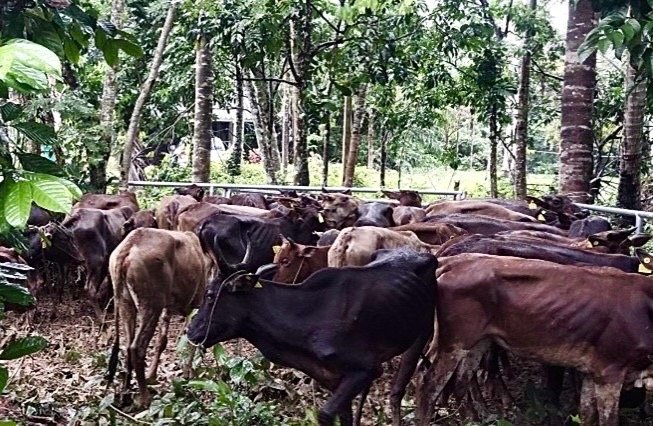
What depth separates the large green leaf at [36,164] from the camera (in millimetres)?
2338

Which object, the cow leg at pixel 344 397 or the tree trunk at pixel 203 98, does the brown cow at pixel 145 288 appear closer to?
the cow leg at pixel 344 397

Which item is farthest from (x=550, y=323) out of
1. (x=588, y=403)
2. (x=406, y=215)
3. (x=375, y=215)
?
(x=406, y=215)

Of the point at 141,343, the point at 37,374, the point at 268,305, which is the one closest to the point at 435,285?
the point at 268,305

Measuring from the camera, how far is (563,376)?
6.46m

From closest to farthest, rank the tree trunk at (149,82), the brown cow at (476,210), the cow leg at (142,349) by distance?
the cow leg at (142,349) → the brown cow at (476,210) → the tree trunk at (149,82)

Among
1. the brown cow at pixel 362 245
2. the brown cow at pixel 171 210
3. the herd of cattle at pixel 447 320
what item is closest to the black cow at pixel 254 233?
the brown cow at pixel 362 245

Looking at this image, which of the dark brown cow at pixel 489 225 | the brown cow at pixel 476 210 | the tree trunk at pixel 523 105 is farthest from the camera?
the tree trunk at pixel 523 105

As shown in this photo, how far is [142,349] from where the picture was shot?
6520 millimetres

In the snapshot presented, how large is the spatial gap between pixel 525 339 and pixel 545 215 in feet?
16.5

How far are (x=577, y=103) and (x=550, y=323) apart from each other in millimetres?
5789

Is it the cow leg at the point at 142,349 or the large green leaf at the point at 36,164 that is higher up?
the large green leaf at the point at 36,164

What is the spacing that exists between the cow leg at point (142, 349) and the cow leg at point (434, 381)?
2.31 meters

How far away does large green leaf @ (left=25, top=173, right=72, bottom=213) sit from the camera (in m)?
1.86

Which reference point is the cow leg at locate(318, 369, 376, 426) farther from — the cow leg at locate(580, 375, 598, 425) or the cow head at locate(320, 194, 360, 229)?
the cow head at locate(320, 194, 360, 229)
